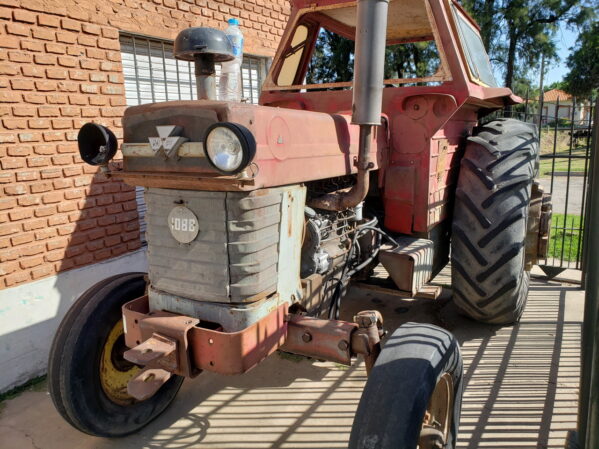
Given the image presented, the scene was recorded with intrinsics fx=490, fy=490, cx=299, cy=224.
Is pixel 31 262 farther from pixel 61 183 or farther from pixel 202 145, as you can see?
pixel 202 145

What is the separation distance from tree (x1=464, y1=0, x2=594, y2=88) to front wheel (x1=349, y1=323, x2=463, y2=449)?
17.8 meters

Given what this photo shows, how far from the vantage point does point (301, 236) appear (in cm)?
236

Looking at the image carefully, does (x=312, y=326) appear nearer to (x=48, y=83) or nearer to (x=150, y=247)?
(x=150, y=247)

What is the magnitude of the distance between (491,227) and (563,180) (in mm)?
13462

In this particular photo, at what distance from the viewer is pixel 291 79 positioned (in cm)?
384

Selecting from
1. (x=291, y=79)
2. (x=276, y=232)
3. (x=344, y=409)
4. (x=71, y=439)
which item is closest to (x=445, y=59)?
(x=291, y=79)

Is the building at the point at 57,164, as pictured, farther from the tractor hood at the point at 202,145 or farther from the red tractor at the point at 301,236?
the tractor hood at the point at 202,145

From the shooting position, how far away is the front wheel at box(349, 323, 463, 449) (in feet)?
5.60

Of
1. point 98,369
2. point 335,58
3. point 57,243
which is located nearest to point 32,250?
point 57,243

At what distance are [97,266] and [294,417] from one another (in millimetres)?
2064

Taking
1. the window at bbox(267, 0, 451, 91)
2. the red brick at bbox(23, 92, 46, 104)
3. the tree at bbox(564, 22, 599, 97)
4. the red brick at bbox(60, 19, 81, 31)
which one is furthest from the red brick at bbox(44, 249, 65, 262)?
the tree at bbox(564, 22, 599, 97)

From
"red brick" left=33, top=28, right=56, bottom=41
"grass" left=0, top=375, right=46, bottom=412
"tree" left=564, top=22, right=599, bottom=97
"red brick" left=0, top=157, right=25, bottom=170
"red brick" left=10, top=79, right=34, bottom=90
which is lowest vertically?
"grass" left=0, top=375, right=46, bottom=412

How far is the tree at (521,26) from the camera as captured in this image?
17.7 meters

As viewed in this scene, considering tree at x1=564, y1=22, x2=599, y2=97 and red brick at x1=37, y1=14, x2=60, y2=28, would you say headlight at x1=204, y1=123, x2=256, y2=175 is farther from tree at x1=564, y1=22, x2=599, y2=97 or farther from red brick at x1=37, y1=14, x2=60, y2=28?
tree at x1=564, y1=22, x2=599, y2=97
